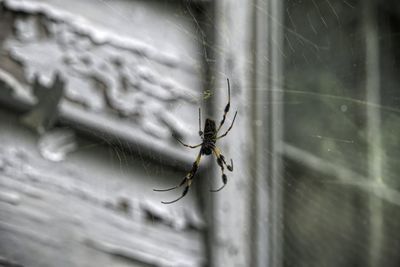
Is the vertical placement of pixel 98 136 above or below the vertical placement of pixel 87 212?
above

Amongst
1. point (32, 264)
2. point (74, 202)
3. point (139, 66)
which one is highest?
point (139, 66)

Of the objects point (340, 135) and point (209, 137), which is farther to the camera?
point (340, 135)

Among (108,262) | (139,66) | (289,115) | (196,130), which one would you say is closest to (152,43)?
(139,66)

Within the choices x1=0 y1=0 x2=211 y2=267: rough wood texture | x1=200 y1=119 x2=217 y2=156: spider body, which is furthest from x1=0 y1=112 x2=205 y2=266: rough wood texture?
x1=200 y1=119 x2=217 y2=156: spider body

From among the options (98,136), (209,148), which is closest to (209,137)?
(209,148)

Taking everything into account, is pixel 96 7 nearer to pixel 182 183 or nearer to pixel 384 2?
pixel 182 183

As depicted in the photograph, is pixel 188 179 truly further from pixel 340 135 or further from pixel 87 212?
pixel 340 135

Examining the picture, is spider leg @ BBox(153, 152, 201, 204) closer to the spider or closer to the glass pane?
the spider

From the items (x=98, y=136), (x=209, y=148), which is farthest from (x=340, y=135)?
(x=98, y=136)
